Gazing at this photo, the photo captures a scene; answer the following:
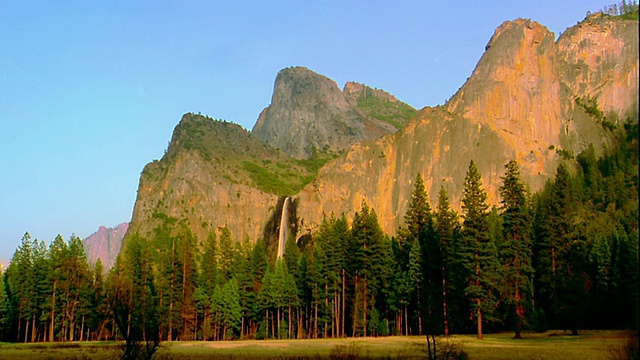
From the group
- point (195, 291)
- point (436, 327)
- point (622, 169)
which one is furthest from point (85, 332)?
point (622, 169)

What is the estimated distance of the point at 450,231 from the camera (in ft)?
247

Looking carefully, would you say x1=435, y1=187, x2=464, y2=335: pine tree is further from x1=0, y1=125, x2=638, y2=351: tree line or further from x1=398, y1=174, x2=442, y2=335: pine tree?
x1=398, y1=174, x2=442, y2=335: pine tree

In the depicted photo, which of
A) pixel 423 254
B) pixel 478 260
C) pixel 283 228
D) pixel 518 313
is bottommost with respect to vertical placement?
pixel 518 313

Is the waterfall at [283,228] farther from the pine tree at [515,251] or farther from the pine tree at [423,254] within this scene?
the pine tree at [515,251]

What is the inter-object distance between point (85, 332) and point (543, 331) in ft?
234

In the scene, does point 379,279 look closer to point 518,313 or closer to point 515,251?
point 515,251

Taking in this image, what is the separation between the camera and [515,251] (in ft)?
207

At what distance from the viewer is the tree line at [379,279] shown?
6219 centimetres

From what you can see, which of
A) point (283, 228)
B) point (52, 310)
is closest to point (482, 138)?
point (283, 228)

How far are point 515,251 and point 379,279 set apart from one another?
2196cm

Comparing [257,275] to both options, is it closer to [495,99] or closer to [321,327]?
[321,327]

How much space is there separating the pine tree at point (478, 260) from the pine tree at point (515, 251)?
88.9 inches

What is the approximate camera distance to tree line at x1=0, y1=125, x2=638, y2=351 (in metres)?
62.2

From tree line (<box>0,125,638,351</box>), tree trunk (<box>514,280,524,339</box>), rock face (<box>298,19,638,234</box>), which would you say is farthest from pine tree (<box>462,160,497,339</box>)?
rock face (<box>298,19,638,234</box>)
